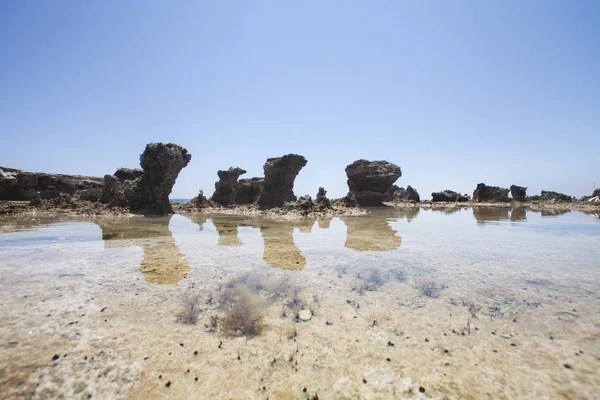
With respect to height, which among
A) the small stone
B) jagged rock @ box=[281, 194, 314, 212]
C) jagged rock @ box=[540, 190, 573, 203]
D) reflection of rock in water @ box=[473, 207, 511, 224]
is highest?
jagged rock @ box=[540, 190, 573, 203]

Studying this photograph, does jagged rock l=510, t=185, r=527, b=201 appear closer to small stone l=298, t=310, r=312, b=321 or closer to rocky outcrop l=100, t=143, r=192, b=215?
rocky outcrop l=100, t=143, r=192, b=215

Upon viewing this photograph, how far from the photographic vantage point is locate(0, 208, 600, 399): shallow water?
2.27m

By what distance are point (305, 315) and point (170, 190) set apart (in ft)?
58.7

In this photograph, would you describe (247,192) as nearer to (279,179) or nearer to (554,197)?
(279,179)

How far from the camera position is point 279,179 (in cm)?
2288

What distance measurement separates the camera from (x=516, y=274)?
5051mm

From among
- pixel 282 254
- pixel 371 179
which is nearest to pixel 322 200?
pixel 371 179

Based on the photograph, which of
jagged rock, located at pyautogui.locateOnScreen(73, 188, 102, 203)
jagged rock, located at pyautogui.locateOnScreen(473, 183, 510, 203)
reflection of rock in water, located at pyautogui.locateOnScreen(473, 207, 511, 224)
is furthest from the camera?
jagged rock, located at pyautogui.locateOnScreen(473, 183, 510, 203)

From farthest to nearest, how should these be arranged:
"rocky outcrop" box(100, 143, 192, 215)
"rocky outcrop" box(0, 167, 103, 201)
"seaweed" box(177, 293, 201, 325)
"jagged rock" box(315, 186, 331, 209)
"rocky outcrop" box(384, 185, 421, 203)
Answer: "rocky outcrop" box(384, 185, 421, 203), "rocky outcrop" box(0, 167, 103, 201), "jagged rock" box(315, 186, 331, 209), "rocky outcrop" box(100, 143, 192, 215), "seaweed" box(177, 293, 201, 325)

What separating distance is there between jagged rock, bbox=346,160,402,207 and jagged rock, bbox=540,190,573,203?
847 inches

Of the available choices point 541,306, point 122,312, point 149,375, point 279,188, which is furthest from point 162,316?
point 279,188

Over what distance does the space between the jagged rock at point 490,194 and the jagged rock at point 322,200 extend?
28.5m

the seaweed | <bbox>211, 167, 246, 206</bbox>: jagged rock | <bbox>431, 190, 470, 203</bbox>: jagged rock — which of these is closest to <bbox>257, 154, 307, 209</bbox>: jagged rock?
<bbox>211, 167, 246, 206</bbox>: jagged rock

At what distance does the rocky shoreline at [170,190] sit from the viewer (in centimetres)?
1791
